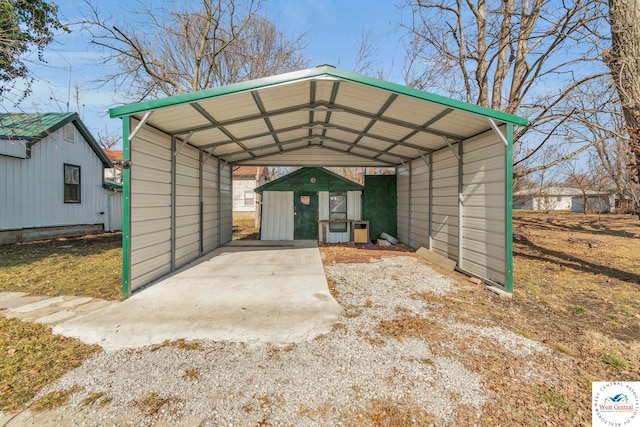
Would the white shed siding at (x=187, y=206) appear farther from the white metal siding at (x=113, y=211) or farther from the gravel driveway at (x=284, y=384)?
the white metal siding at (x=113, y=211)

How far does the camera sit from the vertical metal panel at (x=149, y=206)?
448 centimetres

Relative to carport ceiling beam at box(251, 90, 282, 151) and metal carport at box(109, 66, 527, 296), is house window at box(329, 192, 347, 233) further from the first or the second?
carport ceiling beam at box(251, 90, 282, 151)

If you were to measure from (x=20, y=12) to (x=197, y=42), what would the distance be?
18.7 ft

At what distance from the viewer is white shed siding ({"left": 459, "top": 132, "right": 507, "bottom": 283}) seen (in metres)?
4.91

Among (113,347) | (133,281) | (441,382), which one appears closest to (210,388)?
(113,347)

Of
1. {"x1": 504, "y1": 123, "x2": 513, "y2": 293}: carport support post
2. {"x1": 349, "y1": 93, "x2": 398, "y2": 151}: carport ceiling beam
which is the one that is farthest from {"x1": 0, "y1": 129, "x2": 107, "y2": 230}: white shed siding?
{"x1": 504, "y1": 123, "x2": 513, "y2": 293}: carport support post

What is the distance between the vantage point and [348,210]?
10.9 meters

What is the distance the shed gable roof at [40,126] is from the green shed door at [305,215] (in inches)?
309

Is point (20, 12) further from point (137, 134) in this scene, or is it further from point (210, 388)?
point (210, 388)

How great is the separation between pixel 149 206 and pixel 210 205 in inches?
139

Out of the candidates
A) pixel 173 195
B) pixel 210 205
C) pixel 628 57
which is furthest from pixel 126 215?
pixel 628 57

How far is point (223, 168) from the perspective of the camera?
9.55 meters

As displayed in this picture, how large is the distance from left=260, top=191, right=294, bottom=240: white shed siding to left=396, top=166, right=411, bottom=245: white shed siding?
4.26m

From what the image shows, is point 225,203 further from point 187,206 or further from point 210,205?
point 187,206
